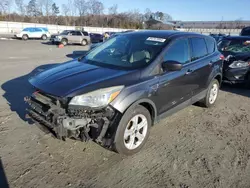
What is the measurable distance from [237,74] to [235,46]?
1.64m

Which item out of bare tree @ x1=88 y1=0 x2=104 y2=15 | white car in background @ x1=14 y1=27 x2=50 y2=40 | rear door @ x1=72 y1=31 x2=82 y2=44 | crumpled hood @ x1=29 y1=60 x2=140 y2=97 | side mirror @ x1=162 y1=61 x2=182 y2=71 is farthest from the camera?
bare tree @ x1=88 y1=0 x2=104 y2=15

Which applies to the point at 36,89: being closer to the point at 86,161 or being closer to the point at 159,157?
the point at 86,161

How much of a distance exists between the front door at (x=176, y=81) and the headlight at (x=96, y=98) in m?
0.97

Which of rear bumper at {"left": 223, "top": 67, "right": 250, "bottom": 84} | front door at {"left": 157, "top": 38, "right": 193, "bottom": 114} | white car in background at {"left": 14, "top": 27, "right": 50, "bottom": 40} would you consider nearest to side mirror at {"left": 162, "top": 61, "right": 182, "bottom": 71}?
front door at {"left": 157, "top": 38, "right": 193, "bottom": 114}

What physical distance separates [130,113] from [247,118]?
328 centimetres

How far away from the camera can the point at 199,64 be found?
16.0 feet

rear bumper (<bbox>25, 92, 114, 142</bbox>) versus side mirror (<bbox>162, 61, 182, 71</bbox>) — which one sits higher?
side mirror (<bbox>162, 61, 182, 71</bbox>)

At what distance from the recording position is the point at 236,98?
22.1 feet

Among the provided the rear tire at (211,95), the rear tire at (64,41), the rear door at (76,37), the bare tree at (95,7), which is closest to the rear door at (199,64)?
the rear tire at (211,95)

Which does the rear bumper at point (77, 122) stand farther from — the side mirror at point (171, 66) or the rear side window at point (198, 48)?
the rear side window at point (198, 48)

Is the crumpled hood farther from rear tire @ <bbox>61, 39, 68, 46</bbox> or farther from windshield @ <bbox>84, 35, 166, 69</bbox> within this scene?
rear tire @ <bbox>61, 39, 68, 46</bbox>

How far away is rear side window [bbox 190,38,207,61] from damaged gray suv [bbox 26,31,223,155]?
2cm

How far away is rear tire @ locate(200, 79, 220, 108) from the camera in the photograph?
18.0 feet

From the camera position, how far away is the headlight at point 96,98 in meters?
3.05
